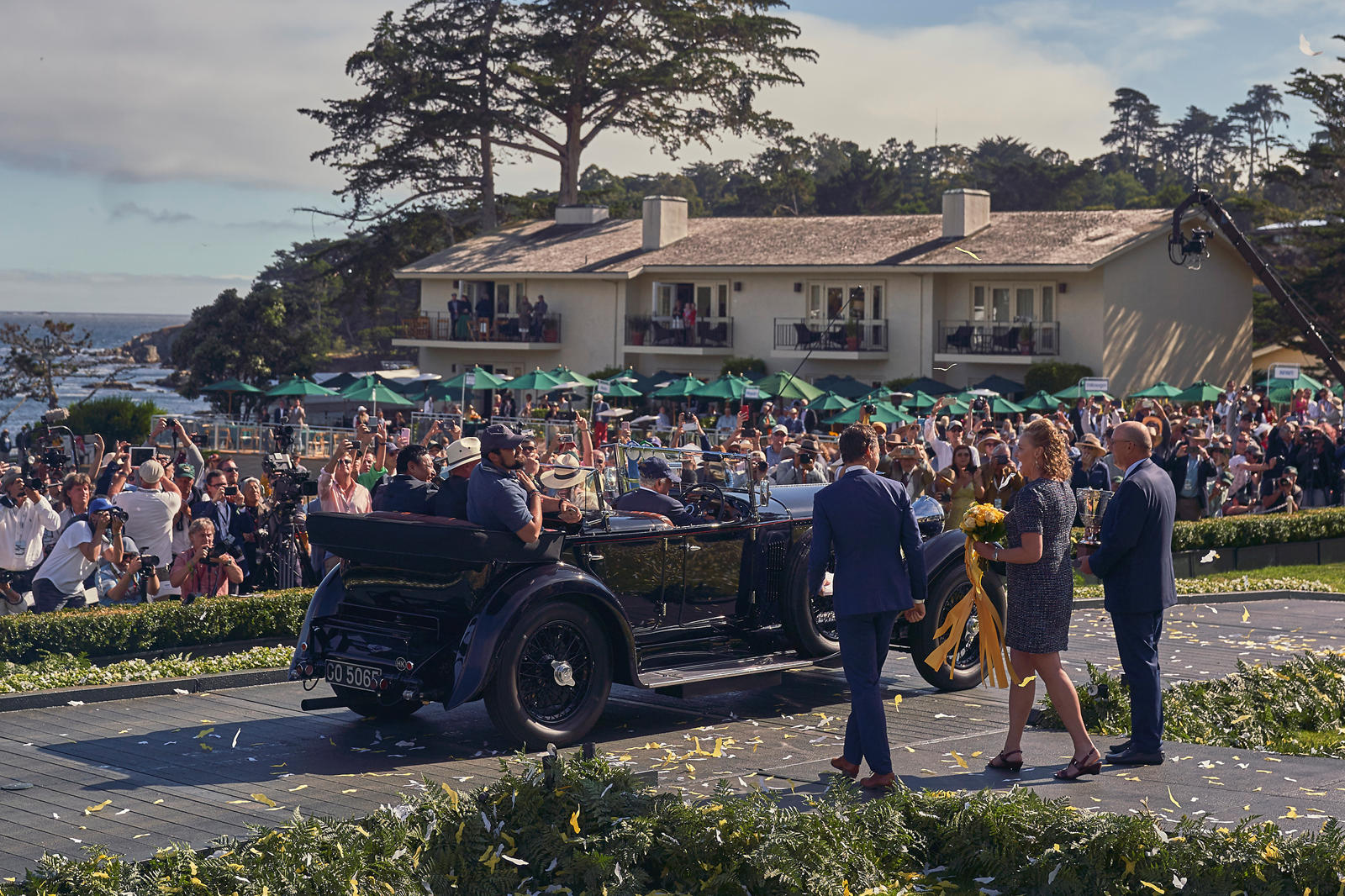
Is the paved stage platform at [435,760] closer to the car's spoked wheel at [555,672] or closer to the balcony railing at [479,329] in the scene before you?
the car's spoked wheel at [555,672]

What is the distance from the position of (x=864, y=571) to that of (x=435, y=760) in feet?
8.91

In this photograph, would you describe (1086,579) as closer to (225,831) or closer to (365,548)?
(365,548)

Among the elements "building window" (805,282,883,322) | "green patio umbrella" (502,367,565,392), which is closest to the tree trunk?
"building window" (805,282,883,322)

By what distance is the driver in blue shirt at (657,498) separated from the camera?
9.82 m

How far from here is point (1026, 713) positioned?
26.1 feet

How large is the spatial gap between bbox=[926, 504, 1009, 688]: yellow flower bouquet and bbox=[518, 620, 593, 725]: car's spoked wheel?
2.14 meters

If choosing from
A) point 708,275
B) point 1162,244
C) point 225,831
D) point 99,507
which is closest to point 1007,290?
point 1162,244

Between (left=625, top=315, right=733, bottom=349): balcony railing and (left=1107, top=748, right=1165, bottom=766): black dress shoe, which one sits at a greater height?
(left=625, top=315, right=733, bottom=349): balcony railing

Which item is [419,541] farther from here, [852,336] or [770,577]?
[852,336]

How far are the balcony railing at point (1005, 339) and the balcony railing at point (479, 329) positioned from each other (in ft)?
45.1

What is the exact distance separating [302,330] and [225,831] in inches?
1941

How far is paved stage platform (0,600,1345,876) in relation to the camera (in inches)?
279

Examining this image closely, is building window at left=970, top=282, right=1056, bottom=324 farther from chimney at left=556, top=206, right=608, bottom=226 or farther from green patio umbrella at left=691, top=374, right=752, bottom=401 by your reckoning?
chimney at left=556, top=206, right=608, bottom=226

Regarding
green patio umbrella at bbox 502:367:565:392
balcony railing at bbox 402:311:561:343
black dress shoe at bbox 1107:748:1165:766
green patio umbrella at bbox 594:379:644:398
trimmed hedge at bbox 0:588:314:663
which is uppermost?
balcony railing at bbox 402:311:561:343
